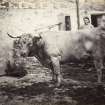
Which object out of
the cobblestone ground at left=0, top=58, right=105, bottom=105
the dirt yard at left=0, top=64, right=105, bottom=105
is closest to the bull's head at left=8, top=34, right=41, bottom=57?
the cobblestone ground at left=0, top=58, right=105, bottom=105

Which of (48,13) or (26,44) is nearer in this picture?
(26,44)

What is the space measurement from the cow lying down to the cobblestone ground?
0.14 meters

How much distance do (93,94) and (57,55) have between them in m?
0.88

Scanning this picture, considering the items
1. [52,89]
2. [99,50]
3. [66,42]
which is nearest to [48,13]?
[66,42]

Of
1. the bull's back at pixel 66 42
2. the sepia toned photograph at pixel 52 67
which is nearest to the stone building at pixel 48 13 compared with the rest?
the sepia toned photograph at pixel 52 67

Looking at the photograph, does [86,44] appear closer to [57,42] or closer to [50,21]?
[57,42]

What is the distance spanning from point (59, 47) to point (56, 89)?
70 centimetres

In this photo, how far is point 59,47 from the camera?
13.0 feet

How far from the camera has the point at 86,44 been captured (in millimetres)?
3982

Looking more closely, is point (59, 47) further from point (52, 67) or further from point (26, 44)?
point (26, 44)

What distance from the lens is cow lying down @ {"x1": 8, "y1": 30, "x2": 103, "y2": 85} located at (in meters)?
3.86

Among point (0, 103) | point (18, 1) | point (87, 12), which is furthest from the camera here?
point (87, 12)

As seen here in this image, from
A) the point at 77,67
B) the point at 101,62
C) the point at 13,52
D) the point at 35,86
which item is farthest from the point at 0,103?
the point at 101,62

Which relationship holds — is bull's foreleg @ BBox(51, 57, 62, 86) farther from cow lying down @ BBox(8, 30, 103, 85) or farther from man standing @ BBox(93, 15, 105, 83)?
man standing @ BBox(93, 15, 105, 83)
